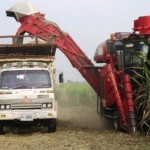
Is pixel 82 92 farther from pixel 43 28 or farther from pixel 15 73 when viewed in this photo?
pixel 15 73

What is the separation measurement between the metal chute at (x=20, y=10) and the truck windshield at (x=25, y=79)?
13.1 feet

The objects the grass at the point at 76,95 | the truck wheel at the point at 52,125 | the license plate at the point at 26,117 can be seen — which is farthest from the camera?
the grass at the point at 76,95

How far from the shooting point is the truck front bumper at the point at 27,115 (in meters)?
15.0

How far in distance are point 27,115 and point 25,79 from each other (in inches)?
58.1

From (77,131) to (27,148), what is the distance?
387cm

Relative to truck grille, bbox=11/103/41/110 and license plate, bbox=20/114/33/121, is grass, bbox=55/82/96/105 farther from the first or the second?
license plate, bbox=20/114/33/121

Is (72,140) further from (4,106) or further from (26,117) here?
(4,106)

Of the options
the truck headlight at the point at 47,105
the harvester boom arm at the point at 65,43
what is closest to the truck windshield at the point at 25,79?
the truck headlight at the point at 47,105

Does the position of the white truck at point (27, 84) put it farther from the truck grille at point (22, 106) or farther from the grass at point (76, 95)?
the grass at point (76, 95)

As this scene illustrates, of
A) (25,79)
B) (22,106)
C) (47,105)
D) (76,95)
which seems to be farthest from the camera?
(76,95)

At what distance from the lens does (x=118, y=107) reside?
1520 centimetres

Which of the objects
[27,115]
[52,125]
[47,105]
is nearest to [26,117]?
[27,115]

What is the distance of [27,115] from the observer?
15.1m

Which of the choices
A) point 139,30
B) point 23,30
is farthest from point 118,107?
point 23,30
